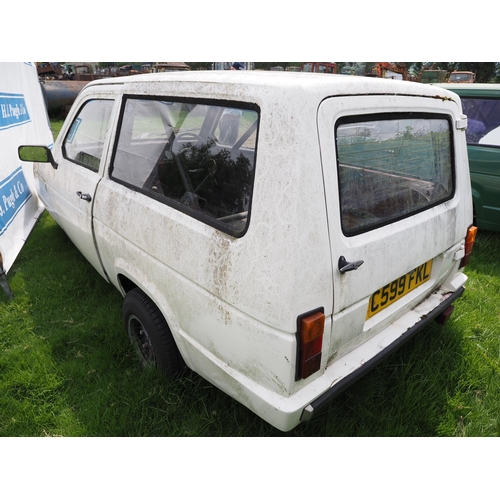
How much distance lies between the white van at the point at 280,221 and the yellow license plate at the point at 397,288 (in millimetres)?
11

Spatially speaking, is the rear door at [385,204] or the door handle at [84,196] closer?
the rear door at [385,204]

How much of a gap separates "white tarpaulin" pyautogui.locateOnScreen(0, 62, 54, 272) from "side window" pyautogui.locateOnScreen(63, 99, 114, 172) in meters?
1.23

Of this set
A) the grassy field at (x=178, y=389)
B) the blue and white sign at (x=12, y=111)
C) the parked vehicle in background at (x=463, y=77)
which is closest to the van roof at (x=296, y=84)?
the grassy field at (x=178, y=389)

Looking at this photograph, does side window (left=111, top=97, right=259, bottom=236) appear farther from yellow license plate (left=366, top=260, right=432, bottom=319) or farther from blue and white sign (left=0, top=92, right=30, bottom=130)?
blue and white sign (left=0, top=92, right=30, bottom=130)

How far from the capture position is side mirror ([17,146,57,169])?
9.90ft

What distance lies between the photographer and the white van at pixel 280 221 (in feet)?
4.65

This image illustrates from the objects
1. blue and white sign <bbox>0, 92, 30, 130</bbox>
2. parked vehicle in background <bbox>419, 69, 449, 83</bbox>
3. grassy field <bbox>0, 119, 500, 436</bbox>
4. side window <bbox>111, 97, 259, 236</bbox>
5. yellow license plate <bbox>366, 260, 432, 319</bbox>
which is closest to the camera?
side window <bbox>111, 97, 259, 236</bbox>

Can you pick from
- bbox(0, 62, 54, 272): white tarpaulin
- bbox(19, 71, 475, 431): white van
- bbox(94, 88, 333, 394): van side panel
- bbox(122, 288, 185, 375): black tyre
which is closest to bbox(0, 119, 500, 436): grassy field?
bbox(122, 288, 185, 375): black tyre

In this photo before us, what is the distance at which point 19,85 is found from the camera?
16.9ft

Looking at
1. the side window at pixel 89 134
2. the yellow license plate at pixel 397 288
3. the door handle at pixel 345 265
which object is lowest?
the yellow license plate at pixel 397 288

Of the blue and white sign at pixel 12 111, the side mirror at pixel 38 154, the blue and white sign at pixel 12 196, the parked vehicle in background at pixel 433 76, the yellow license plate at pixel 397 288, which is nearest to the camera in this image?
the yellow license plate at pixel 397 288

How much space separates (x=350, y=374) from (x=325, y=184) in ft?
2.94

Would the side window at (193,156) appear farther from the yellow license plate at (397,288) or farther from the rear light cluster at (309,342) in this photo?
the yellow license plate at (397,288)
